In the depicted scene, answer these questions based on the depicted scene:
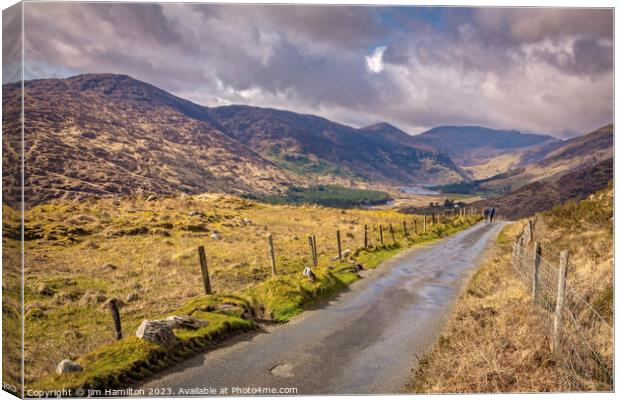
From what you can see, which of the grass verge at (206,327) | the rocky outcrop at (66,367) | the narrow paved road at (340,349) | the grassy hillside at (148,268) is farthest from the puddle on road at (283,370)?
the rocky outcrop at (66,367)

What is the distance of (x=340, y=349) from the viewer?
14.2 meters

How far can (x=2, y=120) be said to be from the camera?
35.6 feet

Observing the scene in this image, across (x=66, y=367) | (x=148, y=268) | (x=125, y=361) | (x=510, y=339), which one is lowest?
(x=510, y=339)

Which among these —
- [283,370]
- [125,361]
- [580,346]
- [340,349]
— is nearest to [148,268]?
[340,349]

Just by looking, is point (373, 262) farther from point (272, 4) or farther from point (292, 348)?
point (272, 4)

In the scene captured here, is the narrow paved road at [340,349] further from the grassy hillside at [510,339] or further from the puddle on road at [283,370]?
the grassy hillside at [510,339]

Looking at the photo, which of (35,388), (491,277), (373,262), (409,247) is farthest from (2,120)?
(409,247)

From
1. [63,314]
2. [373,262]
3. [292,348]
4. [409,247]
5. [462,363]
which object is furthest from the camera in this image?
[409,247]

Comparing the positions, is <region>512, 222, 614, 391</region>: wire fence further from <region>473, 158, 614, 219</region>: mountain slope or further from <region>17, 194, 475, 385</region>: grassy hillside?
<region>473, 158, 614, 219</region>: mountain slope

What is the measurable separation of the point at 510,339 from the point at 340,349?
477cm

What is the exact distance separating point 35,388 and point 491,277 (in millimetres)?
19898

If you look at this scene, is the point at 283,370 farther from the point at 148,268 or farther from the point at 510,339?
the point at 148,268

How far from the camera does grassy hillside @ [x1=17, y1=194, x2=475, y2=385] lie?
1739 centimetres

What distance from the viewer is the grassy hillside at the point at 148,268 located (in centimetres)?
1739
